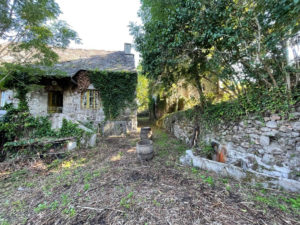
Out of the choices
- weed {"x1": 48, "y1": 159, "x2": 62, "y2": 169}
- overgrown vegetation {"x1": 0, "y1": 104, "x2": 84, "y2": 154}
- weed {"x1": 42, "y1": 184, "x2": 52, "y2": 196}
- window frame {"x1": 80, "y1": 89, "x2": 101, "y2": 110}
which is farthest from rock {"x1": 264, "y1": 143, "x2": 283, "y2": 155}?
window frame {"x1": 80, "y1": 89, "x2": 101, "y2": 110}

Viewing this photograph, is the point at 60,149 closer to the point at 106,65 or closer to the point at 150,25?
Answer: the point at 150,25

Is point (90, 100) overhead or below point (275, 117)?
overhead

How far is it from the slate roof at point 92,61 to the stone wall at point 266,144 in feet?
24.1

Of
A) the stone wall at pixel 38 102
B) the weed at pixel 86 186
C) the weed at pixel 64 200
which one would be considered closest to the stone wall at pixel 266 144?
the weed at pixel 86 186

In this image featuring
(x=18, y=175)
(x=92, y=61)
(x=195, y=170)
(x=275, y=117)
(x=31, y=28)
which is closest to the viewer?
(x=275, y=117)

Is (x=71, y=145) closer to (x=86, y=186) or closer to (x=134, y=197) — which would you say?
(x=86, y=186)

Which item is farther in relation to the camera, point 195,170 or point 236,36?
point 195,170

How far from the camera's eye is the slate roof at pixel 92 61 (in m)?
8.36

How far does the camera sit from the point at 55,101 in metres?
8.99

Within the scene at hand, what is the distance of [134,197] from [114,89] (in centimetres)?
701

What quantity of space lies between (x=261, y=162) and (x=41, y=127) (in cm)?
841

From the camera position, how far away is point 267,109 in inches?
117

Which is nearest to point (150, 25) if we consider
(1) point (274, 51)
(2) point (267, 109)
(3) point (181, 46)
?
(3) point (181, 46)

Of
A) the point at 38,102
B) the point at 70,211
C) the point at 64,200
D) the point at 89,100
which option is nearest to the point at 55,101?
the point at 38,102
